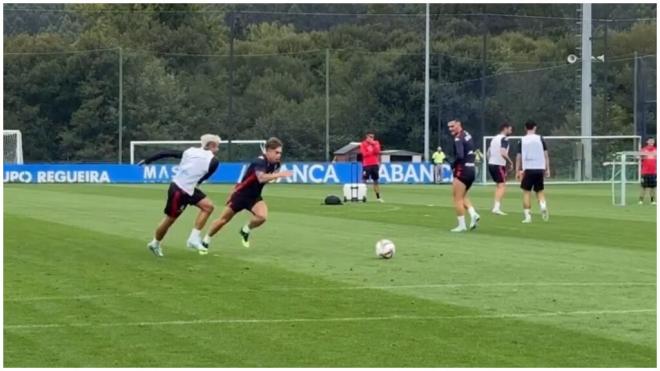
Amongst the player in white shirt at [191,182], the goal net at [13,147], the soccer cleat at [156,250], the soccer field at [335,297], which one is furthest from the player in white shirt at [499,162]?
the goal net at [13,147]

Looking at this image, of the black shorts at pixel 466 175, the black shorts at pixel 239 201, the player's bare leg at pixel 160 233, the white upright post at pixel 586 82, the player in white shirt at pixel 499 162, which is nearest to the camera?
the player's bare leg at pixel 160 233

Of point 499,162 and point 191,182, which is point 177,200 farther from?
point 499,162

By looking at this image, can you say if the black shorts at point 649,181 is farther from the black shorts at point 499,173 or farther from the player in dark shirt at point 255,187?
the player in dark shirt at point 255,187

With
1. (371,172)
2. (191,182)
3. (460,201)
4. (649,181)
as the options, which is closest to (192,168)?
(191,182)

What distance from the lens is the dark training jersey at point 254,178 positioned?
1964 cm

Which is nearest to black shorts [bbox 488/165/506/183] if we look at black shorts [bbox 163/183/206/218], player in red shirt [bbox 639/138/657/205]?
player in red shirt [bbox 639/138/657/205]

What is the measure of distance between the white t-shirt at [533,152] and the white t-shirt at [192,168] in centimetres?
920

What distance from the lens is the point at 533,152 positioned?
26984 millimetres

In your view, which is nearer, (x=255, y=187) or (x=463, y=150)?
(x=255, y=187)

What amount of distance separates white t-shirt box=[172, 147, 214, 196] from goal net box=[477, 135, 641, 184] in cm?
3753

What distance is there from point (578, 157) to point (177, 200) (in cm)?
4027

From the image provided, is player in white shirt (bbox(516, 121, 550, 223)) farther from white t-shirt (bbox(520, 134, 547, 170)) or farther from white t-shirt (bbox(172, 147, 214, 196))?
white t-shirt (bbox(172, 147, 214, 196))

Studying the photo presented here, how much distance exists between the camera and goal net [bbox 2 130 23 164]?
70.9 m

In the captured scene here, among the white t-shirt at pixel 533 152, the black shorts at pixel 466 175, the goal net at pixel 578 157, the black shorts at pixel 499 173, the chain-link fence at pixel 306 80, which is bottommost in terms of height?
the goal net at pixel 578 157
